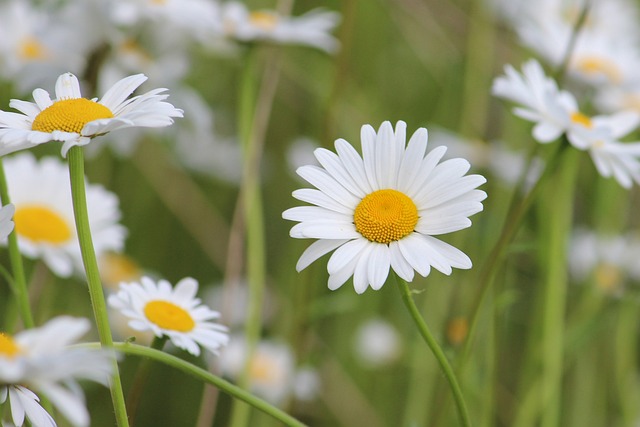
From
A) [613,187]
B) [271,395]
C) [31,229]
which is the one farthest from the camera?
[613,187]

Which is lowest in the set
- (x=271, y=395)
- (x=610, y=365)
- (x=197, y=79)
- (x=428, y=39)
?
(x=271, y=395)

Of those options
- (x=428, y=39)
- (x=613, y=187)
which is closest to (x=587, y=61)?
(x=613, y=187)

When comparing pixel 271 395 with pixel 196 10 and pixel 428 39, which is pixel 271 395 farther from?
pixel 428 39

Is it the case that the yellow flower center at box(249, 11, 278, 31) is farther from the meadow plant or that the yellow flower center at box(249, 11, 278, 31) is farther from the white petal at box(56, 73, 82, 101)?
the white petal at box(56, 73, 82, 101)

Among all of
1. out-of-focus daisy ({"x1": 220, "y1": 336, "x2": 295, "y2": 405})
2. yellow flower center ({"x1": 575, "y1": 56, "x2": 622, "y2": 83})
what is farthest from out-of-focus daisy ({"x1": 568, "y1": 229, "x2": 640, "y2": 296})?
out-of-focus daisy ({"x1": 220, "y1": 336, "x2": 295, "y2": 405})

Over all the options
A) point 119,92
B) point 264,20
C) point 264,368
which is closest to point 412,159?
point 119,92

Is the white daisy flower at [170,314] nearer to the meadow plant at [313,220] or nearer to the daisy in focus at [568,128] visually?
the meadow plant at [313,220]

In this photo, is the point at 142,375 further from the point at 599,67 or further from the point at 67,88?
the point at 599,67
